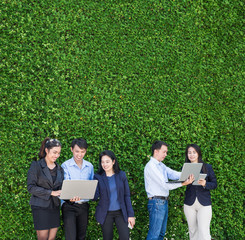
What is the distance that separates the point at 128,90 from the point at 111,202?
189 centimetres

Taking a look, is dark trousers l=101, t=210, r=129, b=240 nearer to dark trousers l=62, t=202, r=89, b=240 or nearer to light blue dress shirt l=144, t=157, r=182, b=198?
dark trousers l=62, t=202, r=89, b=240

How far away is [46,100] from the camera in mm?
5168

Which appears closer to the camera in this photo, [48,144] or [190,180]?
[48,144]

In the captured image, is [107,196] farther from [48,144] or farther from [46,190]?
[48,144]

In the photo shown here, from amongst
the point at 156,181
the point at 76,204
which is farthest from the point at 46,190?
the point at 156,181

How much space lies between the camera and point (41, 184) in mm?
4188

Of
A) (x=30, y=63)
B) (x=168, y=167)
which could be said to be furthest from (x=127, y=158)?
(x=30, y=63)

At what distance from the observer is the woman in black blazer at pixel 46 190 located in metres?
4.14

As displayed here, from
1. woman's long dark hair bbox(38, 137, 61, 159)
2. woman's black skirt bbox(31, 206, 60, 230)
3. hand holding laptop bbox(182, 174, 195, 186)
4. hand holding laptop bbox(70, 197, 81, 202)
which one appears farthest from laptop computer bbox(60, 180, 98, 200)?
hand holding laptop bbox(182, 174, 195, 186)

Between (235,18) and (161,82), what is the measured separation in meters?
1.73

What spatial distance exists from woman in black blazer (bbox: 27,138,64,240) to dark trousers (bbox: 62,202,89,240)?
0.15 metres

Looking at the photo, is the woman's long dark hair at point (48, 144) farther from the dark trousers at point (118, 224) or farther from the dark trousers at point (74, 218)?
the dark trousers at point (118, 224)

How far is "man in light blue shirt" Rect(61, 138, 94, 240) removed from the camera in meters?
4.44

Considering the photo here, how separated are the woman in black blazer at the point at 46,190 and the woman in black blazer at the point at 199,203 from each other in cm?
187
